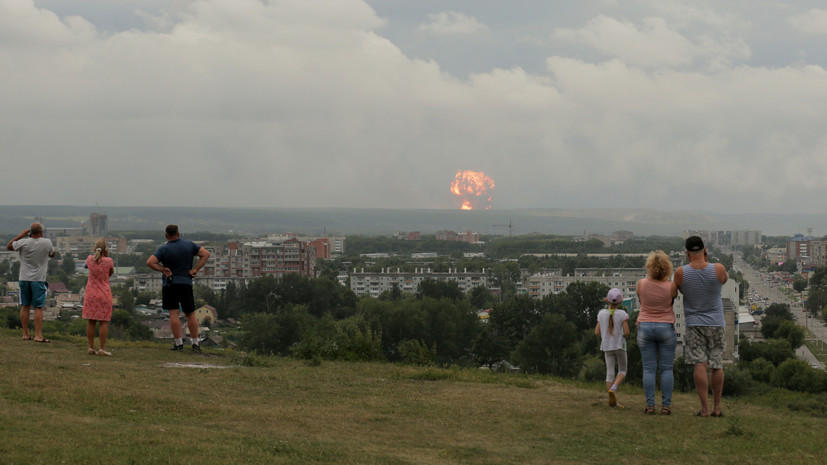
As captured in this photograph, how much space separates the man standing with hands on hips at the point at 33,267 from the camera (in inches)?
503

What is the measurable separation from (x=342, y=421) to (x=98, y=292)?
19.8 ft

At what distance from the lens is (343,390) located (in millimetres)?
9648

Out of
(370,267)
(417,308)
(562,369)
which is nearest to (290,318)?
(417,308)

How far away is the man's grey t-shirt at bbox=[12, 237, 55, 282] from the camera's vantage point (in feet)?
41.9

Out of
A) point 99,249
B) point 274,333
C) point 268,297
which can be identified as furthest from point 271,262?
point 99,249

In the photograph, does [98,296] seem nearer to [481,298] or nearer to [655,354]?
[655,354]

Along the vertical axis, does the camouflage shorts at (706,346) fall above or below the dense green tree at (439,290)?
above

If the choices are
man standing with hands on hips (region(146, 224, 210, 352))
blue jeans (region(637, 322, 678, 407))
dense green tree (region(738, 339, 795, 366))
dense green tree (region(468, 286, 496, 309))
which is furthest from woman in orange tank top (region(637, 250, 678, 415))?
dense green tree (region(468, 286, 496, 309))

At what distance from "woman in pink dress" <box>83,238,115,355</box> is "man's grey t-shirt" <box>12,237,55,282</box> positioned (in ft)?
3.50

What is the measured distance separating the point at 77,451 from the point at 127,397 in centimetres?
222

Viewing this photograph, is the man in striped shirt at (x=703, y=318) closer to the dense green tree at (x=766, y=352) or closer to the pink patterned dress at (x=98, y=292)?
the pink patterned dress at (x=98, y=292)

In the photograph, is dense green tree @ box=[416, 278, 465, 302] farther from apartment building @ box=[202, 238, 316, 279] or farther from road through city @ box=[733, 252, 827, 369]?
apartment building @ box=[202, 238, 316, 279]

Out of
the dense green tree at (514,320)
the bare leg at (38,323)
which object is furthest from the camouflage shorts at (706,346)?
the dense green tree at (514,320)

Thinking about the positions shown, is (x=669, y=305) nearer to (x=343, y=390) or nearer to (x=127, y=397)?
(x=343, y=390)
